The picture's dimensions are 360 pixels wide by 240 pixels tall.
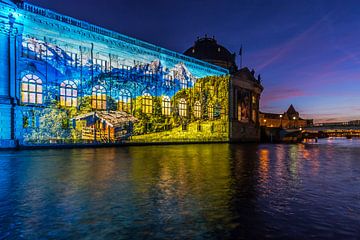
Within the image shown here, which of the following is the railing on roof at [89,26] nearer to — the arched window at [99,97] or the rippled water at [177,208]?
the arched window at [99,97]

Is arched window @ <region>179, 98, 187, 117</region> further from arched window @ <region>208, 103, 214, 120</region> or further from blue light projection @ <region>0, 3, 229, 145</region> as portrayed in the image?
arched window @ <region>208, 103, 214, 120</region>

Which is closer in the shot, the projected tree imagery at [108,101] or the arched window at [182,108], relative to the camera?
the projected tree imagery at [108,101]

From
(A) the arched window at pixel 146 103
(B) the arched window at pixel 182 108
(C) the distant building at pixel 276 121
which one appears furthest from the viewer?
(C) the distant building at pixel 276 121

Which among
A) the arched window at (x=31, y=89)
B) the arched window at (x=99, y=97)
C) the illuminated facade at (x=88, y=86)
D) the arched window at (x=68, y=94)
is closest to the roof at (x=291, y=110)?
the illuminated facade at (x=88, y=86)

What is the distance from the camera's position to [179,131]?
147ft

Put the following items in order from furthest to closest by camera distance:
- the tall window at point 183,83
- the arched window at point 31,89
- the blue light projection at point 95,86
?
1. the tall window at point 183,83
2. the blue light projection at point 95,86
3. the arched window at point 31,89

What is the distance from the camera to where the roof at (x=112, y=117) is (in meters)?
32.8

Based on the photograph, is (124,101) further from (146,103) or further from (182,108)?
(182,108)

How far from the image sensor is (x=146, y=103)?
39.9 metres

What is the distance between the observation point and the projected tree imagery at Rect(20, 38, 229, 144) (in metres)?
28.8

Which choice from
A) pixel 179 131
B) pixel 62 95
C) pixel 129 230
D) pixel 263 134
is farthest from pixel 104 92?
pixel 263 134

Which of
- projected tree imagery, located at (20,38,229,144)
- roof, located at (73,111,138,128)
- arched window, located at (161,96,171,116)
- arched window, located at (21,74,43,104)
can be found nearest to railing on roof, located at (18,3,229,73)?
projected tree imagery, located at (20,38,229,144)

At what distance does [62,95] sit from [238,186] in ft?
91.5

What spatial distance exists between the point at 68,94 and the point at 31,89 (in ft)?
12.8
